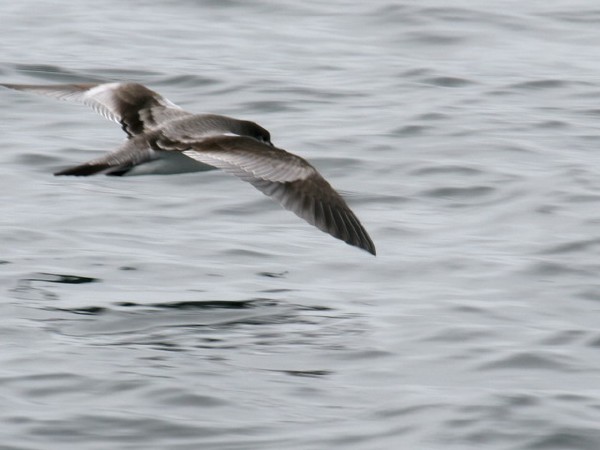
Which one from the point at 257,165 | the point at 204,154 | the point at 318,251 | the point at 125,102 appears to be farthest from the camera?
the point at 125,102

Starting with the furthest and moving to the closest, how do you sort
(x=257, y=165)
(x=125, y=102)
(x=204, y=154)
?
1. (x=125, y=102)
2. (x=204, y=154)
3. (x=257, y=165)

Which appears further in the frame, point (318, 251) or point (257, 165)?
point (318, 251)

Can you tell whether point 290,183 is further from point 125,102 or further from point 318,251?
point 125,102

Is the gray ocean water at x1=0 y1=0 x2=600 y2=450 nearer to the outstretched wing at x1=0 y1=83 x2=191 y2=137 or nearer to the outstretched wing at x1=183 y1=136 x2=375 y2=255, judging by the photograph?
the outstretched wing at x1=183 y1=136 x2=375 y2=255

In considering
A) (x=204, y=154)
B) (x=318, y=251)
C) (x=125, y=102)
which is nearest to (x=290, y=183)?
(x=204, y=154)

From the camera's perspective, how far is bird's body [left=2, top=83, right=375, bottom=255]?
8.47 m

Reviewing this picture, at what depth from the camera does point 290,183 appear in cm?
855

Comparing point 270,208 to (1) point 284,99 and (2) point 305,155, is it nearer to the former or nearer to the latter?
(2) point 305,155

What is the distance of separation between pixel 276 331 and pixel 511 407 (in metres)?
1.72

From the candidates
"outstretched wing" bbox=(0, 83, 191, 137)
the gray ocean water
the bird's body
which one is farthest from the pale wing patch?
"outstretched wing" bbox=(0, 83, 191, 137)

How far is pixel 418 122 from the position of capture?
1291 centimetres

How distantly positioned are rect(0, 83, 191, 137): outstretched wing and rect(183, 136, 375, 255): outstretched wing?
103 centimetres

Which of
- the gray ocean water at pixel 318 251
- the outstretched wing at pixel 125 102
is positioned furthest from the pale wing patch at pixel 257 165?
the outstretched wing at pixel 125 102

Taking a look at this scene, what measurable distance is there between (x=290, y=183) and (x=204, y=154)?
536mm
